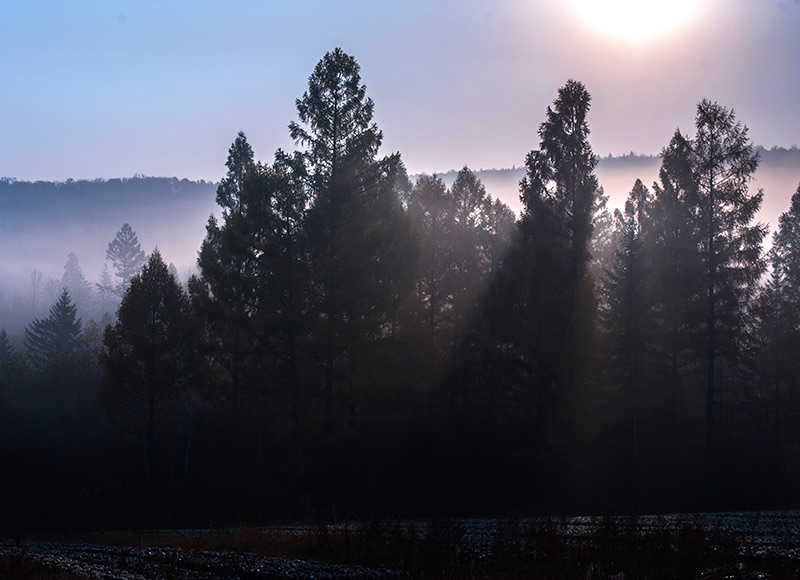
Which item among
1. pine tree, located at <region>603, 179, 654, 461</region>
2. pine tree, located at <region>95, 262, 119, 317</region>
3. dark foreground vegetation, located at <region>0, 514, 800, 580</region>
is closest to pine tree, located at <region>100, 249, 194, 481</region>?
dark foreground vegetation, located at <region>0, 514, 800, 580</region>

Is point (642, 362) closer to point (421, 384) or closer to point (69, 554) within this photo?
point (421, 384)

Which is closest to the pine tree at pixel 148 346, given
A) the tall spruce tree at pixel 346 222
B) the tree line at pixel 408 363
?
the tree line at pixel 408 363

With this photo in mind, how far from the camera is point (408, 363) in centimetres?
2959

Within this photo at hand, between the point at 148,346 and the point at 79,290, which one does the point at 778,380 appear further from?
the point at 79,290

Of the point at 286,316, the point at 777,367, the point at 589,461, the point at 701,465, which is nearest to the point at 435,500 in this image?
the point at 589,461

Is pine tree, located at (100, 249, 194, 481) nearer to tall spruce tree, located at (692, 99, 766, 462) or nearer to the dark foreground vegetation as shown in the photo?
the dark foreground vegetation

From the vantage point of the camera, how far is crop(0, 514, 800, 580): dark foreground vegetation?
11.3 meters

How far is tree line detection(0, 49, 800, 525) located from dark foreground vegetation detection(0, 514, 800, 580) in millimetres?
8036

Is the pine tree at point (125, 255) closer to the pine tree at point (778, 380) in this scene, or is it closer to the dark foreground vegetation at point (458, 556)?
the pine tree at point (778, 380)

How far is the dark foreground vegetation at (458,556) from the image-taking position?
1130 cm

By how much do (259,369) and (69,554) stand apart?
14636 millimetres

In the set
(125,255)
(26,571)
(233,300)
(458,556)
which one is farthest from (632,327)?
(125,255)

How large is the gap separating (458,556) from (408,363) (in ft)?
55.4

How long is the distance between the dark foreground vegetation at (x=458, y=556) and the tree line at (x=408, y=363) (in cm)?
804
